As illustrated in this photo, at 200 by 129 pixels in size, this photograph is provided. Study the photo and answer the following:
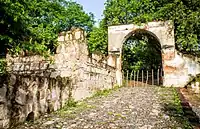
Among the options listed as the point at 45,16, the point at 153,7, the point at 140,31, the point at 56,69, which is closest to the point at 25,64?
the point at 56,69

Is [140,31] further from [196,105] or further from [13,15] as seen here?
[196,105]

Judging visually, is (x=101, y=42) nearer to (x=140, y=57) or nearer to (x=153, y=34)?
(x=153, y=34)

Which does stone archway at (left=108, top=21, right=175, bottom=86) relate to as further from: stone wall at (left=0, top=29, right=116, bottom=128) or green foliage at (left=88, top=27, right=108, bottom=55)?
stone wall at (left=0, top=29, right=116, bottom=128)

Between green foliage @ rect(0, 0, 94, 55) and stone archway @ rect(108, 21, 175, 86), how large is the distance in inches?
152

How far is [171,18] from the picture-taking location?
15.6 metres

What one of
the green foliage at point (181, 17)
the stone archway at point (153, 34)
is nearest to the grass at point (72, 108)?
the stone archway at point (153, 34)

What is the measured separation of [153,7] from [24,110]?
1481cm

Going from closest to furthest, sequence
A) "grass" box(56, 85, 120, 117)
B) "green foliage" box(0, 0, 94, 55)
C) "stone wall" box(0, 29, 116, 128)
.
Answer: "stone wall" box(0, 29, 116, 128)
"grass" box(56, 85, 120, 117)
"green foliage" box(0, 0, 94, 55)

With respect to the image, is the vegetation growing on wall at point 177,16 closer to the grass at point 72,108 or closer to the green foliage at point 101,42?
the green foliage at point 101,42

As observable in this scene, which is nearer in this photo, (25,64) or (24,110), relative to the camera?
(24,110)

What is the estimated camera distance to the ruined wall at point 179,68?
14297 mm

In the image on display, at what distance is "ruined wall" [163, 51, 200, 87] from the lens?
14297 mm

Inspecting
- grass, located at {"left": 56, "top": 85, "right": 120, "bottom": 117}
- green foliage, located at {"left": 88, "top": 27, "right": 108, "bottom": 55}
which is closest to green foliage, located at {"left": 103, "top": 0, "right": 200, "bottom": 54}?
green foliage, located at {"left": 88, "top": 27, "right": 108, "bottom": 55}

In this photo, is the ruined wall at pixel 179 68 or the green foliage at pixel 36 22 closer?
the green foliage at pixel 36 22
